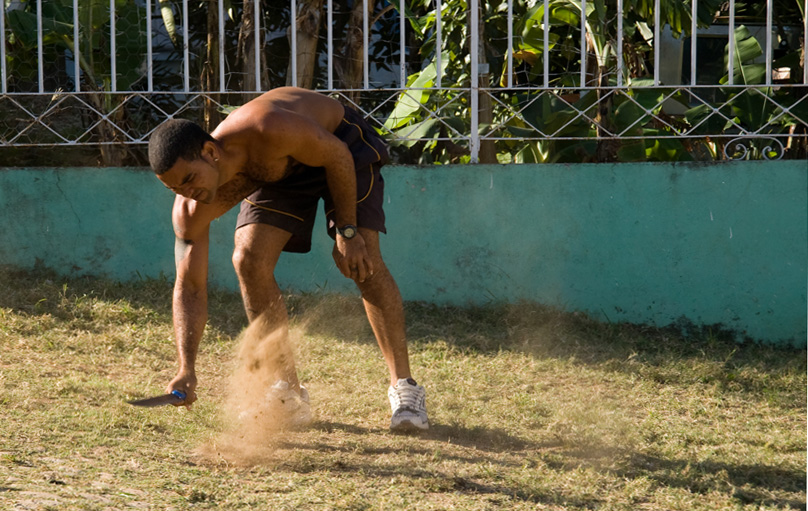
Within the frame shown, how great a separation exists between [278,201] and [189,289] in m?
0.56

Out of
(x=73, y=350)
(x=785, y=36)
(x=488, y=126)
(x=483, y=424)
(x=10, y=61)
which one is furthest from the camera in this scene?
(x=785, y=36)

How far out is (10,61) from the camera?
5.91 m

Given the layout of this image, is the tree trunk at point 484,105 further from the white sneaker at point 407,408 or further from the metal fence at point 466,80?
the white sneaker at point 407,408

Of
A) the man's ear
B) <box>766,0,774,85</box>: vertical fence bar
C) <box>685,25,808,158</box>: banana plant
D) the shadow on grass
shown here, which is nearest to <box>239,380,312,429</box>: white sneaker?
the man's ear

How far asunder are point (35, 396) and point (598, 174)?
3138 millimetres

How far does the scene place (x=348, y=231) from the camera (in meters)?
3.46

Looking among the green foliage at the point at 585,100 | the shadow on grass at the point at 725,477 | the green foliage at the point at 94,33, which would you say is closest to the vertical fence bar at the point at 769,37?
the green foliage at the point at 585,100

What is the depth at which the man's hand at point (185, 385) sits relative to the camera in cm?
288

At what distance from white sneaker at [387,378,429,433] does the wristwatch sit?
2.08ft

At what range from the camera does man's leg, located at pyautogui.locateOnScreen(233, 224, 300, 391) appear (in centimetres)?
358

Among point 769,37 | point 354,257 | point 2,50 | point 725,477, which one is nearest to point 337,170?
point 354,257

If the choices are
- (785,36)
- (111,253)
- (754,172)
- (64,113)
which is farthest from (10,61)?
(785,36)

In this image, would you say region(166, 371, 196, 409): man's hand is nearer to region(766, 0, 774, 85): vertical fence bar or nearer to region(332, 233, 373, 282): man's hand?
region(332, 233, 373, 282): man's hand

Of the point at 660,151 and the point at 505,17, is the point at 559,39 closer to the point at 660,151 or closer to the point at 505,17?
the point at 505,17
